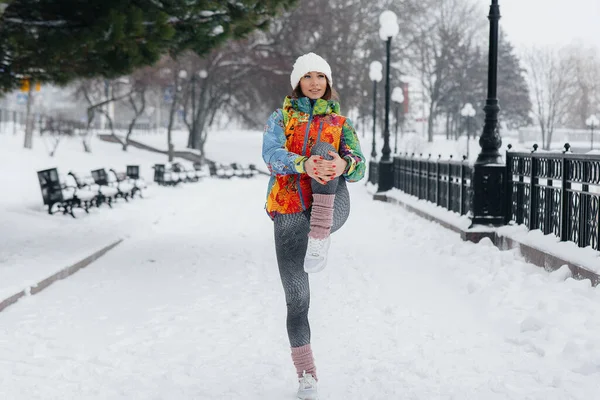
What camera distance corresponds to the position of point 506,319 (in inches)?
281

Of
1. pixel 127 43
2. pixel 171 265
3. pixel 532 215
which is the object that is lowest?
pixel 171 265

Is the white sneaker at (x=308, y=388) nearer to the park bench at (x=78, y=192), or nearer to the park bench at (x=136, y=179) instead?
the park bench at (x=78, y=192)

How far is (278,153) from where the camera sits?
172 inches

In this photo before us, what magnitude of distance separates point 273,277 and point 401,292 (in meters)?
1.74

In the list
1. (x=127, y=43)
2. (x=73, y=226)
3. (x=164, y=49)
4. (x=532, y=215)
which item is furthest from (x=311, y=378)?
(x=73, y=226)

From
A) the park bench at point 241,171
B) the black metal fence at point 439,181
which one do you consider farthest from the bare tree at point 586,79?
the black metal fence at point 439,181

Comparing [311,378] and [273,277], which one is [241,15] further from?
[311,378]

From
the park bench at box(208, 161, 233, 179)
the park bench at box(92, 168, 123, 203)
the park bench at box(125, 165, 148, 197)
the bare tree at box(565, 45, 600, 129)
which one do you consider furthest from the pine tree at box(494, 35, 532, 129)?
the park bench at box(92, 168, 123, 203)

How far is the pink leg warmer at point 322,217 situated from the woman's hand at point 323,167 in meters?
0.13

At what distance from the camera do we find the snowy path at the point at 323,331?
517cm

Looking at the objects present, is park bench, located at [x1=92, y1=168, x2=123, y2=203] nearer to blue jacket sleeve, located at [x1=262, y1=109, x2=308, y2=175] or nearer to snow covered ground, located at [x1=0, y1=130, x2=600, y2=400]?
snow covered ground, located at [x1=0, y1=130, x2=600, y2=400]

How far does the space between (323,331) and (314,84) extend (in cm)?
285

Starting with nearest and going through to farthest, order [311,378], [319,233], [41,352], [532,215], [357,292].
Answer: [319,233], [311,378], [41,352], [357,292], [532,215]

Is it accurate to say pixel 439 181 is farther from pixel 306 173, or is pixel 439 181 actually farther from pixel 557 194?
pixel 306 173
